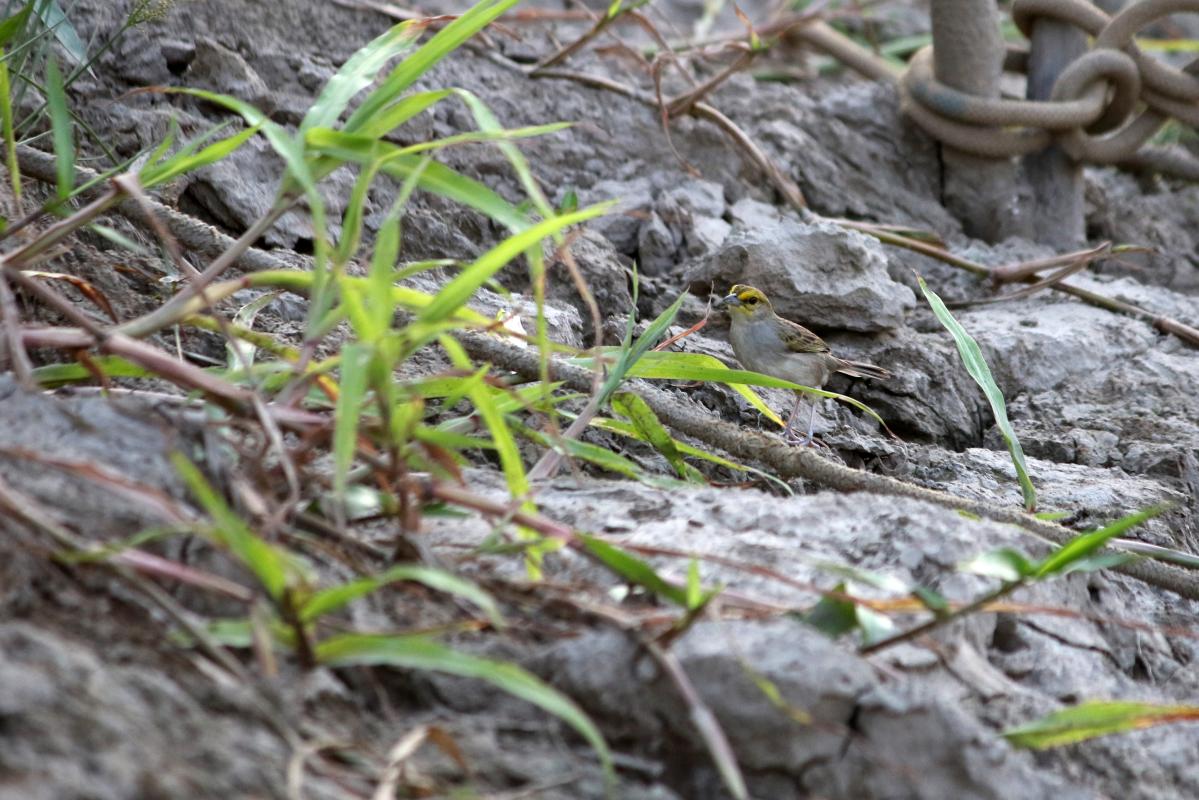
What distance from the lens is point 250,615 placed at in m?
1.99

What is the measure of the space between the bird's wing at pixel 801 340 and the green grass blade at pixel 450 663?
2.38 m

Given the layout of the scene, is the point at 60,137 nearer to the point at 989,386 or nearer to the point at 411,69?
the point at 411,69

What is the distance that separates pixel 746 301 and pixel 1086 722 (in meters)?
2.22

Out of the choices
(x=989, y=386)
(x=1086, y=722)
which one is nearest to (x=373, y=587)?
(x=1086, y=722)

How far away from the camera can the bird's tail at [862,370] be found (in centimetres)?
417

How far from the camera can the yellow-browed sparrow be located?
416 centimetres

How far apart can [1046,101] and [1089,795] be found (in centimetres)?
388

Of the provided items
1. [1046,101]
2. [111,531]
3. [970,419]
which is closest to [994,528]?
[970,419]

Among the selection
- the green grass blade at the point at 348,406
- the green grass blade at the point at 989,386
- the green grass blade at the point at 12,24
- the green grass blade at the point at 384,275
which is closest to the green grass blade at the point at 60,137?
the green grass blade at the point at 12,24

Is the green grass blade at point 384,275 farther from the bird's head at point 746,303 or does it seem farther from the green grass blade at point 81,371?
the bird's head at point 746,303

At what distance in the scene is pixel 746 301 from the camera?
423 cm

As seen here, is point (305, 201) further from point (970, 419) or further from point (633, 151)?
point (970, 419)

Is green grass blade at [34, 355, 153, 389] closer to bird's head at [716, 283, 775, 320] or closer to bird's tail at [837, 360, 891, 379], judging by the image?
bird's head at [716, 283, 775, 320]

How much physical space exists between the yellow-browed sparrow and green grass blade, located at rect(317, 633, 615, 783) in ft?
7.64
